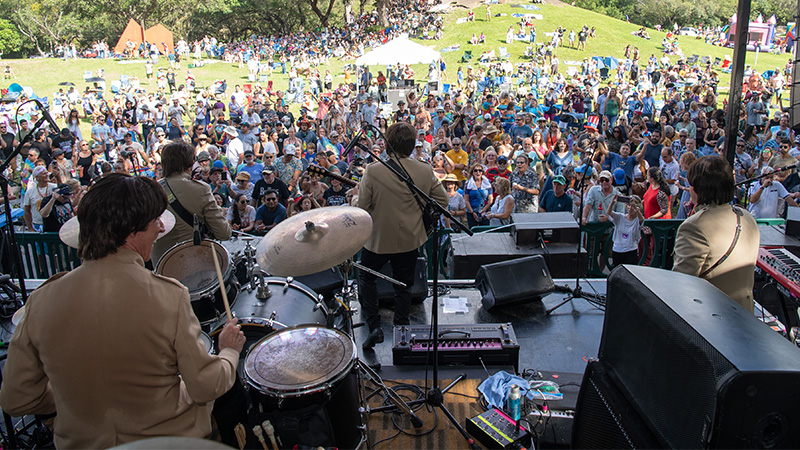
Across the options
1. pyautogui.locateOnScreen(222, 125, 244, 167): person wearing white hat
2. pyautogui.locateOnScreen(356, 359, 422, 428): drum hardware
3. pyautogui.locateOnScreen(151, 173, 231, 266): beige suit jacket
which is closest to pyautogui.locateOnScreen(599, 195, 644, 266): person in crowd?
pyautogui.locateOnScreen(356, 359, 422, 428): drum hardware

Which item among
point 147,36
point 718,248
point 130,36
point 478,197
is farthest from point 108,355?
point 130,36

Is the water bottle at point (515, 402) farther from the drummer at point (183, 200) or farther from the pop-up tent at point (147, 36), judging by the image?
the pop-up tent at point (147, 36)

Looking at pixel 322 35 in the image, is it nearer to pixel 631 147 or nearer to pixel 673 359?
pixel 631 147

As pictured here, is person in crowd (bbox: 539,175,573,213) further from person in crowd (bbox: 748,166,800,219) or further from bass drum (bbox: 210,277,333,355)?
bass drum (bbox: 210,277,333,355)

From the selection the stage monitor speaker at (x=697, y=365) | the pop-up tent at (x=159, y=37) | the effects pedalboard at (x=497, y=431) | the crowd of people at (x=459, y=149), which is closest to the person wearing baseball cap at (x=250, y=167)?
the crowd of people at (x=459, y=149)

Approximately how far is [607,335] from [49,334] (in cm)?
228

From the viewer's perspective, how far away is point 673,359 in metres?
Result: 2.00

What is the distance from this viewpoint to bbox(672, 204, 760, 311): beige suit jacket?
9.50ft

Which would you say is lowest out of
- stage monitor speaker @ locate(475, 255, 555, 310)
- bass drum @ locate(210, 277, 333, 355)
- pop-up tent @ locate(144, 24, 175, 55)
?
stage monitor speaker @ locate(475, 255, 555, 310)

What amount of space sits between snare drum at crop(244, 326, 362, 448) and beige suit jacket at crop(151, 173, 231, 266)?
129 cm

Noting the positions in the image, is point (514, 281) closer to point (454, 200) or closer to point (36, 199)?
point (454, 200)

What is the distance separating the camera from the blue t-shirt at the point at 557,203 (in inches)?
275

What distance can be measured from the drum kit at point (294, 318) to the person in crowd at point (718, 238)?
1.77m

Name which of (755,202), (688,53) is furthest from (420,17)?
(755,202)
